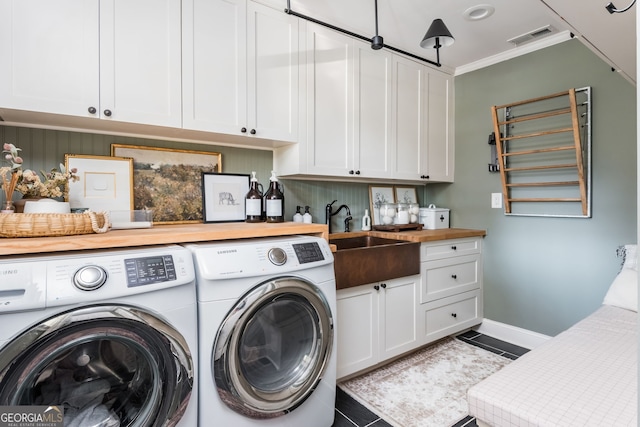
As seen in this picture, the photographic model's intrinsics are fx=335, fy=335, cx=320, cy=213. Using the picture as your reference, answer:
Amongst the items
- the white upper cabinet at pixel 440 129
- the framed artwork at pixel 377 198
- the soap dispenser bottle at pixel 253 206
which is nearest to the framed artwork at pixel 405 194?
the framed artwork at pixel 377 198

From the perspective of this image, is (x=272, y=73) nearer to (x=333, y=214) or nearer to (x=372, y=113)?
(x=372, y=113)

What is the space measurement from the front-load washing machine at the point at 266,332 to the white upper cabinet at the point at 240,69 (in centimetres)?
78

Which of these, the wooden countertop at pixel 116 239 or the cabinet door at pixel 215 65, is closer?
the wooden countertop at pixel 116 239

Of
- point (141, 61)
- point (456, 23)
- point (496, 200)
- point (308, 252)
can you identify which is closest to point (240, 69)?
point (141, 61)

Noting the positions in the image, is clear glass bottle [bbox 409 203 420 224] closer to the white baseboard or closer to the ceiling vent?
the white baseboard

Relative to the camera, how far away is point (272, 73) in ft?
6.79

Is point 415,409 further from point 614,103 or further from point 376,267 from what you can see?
point 614,103

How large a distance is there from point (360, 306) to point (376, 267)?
273 mm

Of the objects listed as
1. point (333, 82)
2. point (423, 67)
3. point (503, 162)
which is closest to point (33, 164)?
point (333, 82)

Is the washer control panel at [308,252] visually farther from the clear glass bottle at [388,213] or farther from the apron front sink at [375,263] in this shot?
the clear glass bottle at [388,213]

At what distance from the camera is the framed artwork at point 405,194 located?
325 cm

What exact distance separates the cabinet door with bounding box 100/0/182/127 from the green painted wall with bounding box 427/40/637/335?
→ 8.37ft

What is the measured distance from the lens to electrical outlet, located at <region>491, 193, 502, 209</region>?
2.93 m

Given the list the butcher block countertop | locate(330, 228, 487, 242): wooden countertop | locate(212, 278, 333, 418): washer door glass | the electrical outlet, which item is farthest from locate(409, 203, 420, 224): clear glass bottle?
locate(212, 278, 333, 418): washer door glass
